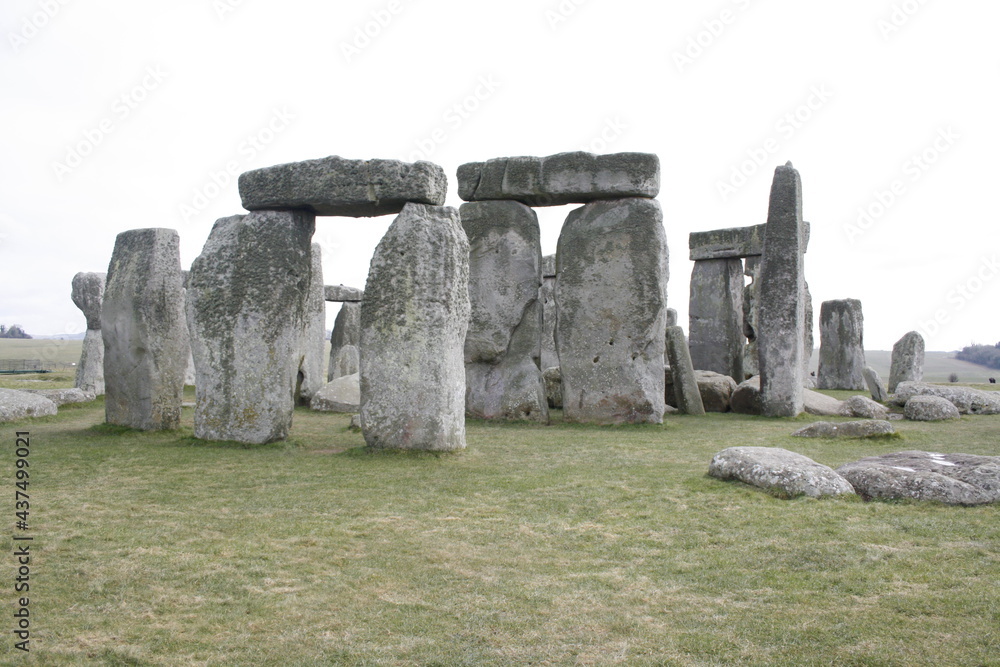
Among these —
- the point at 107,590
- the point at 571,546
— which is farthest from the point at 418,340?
Result: the point at 107,590

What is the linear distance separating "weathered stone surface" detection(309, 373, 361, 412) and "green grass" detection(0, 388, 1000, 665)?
557 cm

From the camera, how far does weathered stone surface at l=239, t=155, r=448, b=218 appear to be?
8.02 meters

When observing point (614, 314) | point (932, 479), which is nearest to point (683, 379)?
point (614, 314)

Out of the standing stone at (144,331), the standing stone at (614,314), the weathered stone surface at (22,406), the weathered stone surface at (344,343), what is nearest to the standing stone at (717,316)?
the standing stone at (614,314)

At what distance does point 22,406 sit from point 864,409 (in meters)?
12.0

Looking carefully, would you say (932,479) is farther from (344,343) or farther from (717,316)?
(344,343)

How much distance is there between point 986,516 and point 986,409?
365 inches

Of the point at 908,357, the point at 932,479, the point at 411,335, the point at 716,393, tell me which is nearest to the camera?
the point at 932,479

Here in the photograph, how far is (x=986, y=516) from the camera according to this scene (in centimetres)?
509

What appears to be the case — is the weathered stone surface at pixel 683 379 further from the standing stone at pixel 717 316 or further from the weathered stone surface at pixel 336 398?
the weathered stone surface at pixel 336 398

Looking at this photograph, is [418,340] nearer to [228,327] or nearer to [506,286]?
[228,327]

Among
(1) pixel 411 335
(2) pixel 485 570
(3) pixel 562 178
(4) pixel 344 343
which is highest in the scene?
(3) pixel 562 178

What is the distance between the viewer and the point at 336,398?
12977 millimetres

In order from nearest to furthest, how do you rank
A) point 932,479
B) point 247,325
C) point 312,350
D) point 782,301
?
point 932,479 < point 247,325 < point 782,301 < point 312,350
